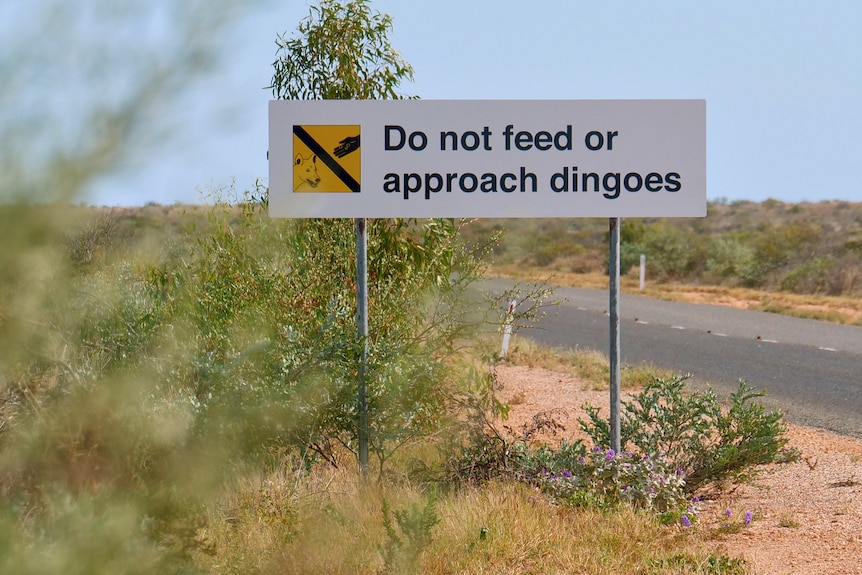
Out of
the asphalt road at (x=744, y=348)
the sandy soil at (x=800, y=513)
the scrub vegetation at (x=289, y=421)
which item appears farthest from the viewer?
the asphalt road at (x=744, y=348)

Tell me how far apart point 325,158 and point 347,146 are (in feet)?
0.51


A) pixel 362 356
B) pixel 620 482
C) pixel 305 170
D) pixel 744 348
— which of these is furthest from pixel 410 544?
pixel 744 348

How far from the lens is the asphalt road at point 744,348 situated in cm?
1056

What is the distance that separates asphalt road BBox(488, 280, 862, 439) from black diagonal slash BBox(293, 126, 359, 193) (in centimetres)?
216

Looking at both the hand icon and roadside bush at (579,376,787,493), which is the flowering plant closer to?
roadside bush at (579,376,787,493)

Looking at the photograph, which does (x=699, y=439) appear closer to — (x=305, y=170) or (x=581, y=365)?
(x=305, y=170)

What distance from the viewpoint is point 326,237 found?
6.96 meters

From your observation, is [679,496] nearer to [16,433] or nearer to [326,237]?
[326,237]

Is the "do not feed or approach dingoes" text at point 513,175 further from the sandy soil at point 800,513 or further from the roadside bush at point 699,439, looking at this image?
the sandy soil at point 800,513

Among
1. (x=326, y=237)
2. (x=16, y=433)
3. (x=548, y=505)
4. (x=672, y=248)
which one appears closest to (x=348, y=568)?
(x=548, y=505)

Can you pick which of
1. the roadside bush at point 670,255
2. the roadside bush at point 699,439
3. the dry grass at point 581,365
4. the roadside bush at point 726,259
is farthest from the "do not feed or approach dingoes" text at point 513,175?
the roadside bush at point 670,255

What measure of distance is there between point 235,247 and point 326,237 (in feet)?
2.20

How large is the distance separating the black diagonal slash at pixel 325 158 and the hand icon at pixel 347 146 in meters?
0.06

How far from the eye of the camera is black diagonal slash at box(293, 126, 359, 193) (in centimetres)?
601
